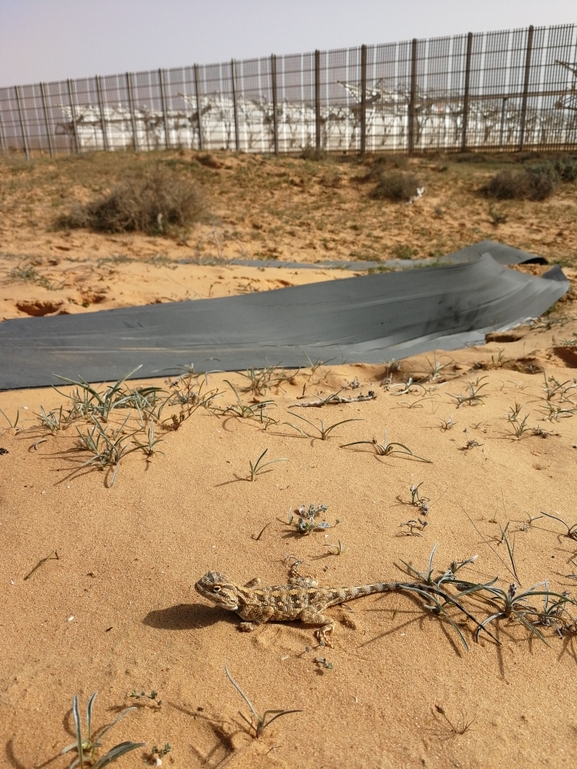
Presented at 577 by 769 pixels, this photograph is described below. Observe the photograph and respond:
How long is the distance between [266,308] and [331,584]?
3.18 metres

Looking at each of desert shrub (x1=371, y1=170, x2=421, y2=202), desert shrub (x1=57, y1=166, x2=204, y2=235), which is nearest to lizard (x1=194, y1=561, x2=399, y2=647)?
desert shrub (x1=57, y1=166, x2=204, y2=235)

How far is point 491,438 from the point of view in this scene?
9.64 feet

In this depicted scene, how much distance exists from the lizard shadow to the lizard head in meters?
0.09

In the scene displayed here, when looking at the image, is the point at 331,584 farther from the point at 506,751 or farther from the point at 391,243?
the point at 391,243

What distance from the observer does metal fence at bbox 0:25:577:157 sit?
16.5 m

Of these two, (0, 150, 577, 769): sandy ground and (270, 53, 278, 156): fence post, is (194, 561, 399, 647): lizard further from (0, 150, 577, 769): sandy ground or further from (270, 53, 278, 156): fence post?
(270, 53, 278, 156): fence post

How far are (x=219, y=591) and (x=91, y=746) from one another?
517 mm

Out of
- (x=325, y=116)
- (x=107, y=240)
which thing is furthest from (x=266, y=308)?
(x=325, y=116)

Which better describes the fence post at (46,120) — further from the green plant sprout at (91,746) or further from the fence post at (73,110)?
the green plant sprout at (91,746)

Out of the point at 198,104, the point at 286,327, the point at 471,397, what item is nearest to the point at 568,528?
the point at 471,397

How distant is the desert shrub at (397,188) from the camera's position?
42.0ft

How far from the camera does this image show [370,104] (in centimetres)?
1738

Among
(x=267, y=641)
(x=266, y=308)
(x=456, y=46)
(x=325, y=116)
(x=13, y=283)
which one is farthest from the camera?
(x=325, y=116)

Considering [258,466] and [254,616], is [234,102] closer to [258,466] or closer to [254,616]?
[258,466]
